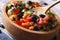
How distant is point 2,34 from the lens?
2.35ft

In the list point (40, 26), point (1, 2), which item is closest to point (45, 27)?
point (40, 26)

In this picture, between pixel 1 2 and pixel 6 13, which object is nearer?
pixel 6 13

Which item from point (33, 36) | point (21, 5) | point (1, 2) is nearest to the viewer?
point (33, 36)

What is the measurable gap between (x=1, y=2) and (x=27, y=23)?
0.33 m

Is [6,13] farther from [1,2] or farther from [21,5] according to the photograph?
[1,2]

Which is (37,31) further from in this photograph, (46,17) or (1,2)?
(1,2)

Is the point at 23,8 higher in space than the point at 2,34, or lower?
higher

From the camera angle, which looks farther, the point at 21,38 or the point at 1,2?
the point at 1,2

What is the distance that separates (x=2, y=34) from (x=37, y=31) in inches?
7.8

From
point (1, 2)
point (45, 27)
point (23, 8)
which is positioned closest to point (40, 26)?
point (45, 27)

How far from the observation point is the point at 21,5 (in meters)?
0.69

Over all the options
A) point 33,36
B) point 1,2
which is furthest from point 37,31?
point 1,2

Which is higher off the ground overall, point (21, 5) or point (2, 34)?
point (21, 5)

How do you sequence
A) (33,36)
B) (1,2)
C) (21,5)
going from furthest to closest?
(1,2)
(21,5)
(33,36)
